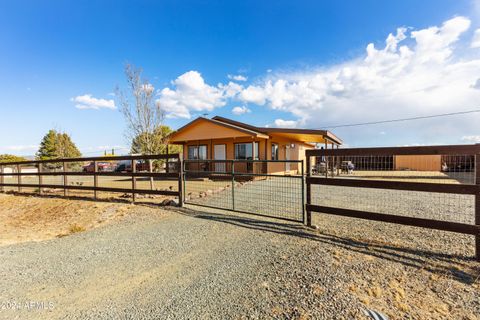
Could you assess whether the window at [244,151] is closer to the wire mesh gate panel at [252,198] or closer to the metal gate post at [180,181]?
the wire mesh gate panel at [252,198]

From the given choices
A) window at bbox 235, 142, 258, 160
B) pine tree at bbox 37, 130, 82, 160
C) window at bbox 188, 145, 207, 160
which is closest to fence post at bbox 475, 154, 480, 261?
window at bbox 235, 142, 258, 160

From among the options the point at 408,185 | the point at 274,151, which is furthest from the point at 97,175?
the point at 274,151

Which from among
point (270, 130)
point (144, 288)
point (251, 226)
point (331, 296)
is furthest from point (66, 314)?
point (270, 130)

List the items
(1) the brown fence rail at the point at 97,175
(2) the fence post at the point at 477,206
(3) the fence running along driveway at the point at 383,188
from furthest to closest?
(1) the brown fence rail at the point at 97,175 → (3) the fence running along driveway at the point at 383,188 → (2) the fence post at the point at 477,206

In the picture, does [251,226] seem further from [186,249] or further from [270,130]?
[270,130]

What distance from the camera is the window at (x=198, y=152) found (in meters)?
16.7

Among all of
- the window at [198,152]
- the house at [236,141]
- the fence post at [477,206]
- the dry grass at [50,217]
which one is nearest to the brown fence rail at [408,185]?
the fence post at [477,206]

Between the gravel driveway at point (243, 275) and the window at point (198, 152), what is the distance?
12181 mm

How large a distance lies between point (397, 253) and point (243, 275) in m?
2.36

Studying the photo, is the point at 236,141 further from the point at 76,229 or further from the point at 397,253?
the point at 397,253

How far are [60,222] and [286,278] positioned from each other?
21.5ft

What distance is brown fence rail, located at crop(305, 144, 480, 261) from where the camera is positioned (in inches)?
132

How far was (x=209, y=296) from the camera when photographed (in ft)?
8.25

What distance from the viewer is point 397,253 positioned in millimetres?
3414
